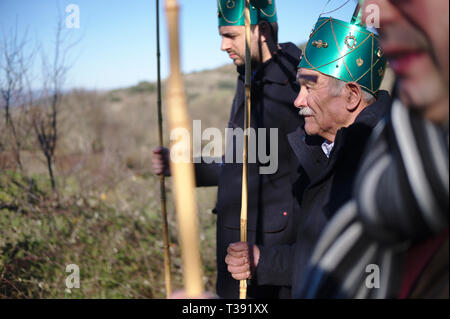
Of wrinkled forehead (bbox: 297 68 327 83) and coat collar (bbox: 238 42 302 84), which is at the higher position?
coat collar (bbox: 238 42 302 84)

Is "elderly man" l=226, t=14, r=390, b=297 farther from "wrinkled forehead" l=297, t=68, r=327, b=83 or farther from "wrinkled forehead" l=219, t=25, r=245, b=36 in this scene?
"wrinkled forehead" l=219, t=25, r=245, b=36

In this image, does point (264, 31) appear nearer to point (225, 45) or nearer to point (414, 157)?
point (225, 45)

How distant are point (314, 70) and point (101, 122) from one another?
29.2 feet

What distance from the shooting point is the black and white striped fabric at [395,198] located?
61 centimetres

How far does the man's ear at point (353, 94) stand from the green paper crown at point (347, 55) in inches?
0.8

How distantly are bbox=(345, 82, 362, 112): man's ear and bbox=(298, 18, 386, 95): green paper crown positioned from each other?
0.02 m

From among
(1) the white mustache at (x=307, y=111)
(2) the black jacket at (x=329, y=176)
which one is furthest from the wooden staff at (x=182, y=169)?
(1) the white mustache at (x=307, y=111)

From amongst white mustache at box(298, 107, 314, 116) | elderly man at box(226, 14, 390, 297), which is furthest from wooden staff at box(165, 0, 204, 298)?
white mustache at box(298, 107, 314, 116)

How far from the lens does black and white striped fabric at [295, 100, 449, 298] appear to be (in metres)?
0.61

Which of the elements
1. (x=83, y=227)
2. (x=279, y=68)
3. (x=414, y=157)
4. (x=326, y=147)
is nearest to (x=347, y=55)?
(x=326, y=147)
